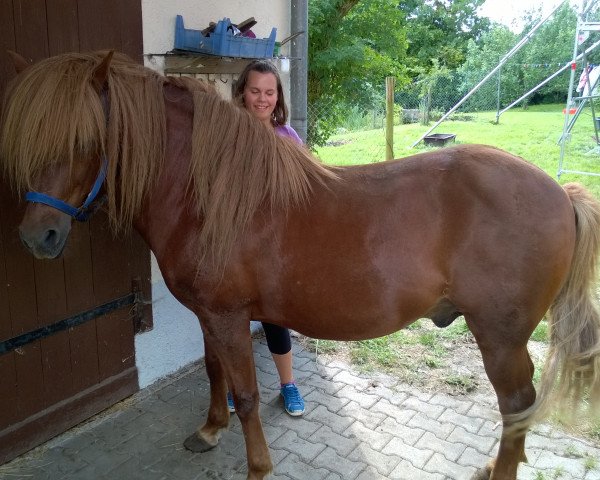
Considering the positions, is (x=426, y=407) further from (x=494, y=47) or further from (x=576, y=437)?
(x=494, y=47)

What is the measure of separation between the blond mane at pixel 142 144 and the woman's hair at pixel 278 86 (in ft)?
1.92

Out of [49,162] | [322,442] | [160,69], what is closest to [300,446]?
[322,442]

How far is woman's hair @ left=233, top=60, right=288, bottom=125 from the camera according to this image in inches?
101

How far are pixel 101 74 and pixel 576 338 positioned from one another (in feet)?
7.21

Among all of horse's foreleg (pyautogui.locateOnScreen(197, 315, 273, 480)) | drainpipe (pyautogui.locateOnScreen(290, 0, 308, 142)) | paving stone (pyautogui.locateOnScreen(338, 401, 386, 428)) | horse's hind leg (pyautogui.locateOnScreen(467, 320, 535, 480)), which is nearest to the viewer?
horse's hind leg (pyautogui.locateOnScreen(467, 320, 535, 480))

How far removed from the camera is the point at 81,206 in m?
1.84

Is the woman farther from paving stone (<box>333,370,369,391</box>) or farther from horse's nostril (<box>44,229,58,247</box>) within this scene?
horse's nostril (<box>44,229,58,247</box>)

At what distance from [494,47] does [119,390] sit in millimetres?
21725

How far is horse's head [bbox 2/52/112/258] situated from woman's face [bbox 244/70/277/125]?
0.92 meters

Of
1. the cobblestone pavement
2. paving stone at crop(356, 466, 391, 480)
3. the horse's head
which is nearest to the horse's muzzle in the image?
the horse's head

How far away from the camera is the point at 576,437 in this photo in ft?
8.75

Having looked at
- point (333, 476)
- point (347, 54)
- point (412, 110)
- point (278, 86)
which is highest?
point (347, 54)

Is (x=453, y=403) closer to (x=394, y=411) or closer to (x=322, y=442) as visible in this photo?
(x=394, y=411)

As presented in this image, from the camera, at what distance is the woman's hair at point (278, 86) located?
2.58 meters
